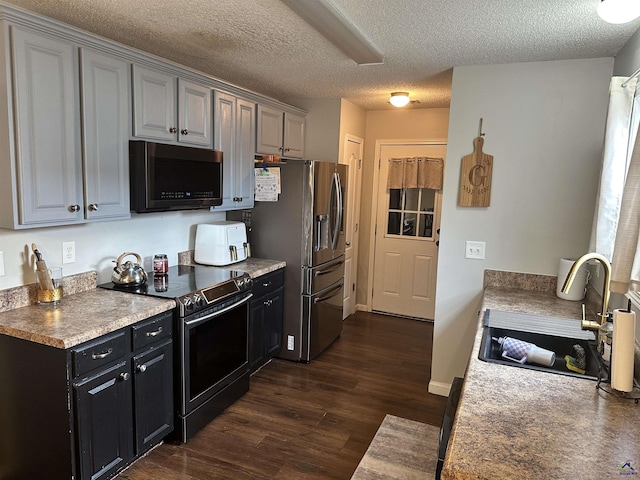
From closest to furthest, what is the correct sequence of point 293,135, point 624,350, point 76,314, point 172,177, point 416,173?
1. point 624,350
2. point 76,314
3. point 172,177
4. point 293,135
5. point 416,173

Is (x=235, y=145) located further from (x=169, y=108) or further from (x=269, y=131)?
(x=169, y=108)

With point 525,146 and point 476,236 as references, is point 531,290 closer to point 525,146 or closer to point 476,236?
point 476,236

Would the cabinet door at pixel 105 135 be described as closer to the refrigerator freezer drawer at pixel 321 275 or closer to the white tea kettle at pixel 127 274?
the white tea kettle at pixel 127 274

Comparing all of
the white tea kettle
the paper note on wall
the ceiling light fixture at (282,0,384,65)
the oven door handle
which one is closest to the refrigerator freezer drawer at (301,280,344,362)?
the oven door handle

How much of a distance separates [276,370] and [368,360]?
2.78ft

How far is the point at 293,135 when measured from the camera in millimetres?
4363

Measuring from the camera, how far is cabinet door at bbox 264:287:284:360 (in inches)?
144

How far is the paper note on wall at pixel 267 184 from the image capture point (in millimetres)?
3746

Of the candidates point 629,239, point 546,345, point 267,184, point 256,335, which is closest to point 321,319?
point 256,335

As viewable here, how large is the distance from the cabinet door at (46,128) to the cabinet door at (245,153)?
1.40 metres

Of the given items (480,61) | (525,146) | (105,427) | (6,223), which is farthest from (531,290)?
(6,223)

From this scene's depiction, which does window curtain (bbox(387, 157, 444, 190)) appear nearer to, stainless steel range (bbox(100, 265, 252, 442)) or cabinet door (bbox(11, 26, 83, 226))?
stainless steel range (bbox(100, 265, 252, 442))

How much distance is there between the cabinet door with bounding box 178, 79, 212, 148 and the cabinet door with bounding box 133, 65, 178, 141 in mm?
60

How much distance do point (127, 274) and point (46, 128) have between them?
1.00 meters
